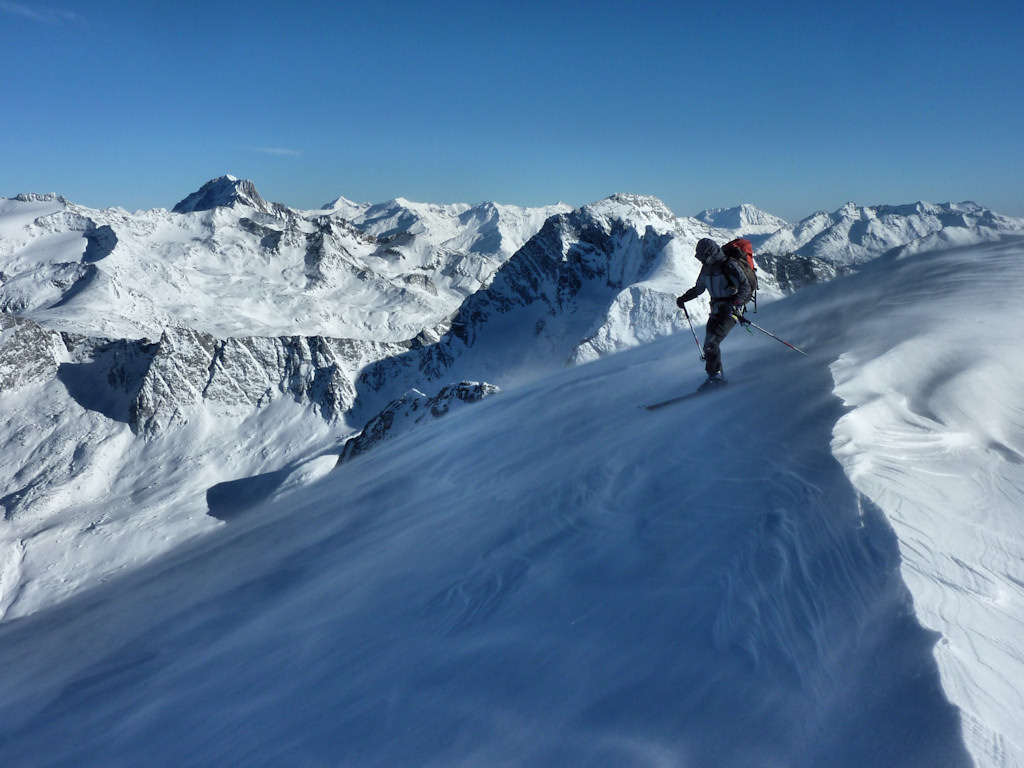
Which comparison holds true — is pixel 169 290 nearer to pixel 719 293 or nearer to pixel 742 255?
pixel 719 293

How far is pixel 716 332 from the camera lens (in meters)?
9.46

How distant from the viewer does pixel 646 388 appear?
9.93 metres

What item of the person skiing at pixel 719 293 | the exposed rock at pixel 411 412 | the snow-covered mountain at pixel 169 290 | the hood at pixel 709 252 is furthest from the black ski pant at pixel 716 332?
the snow-covered mountain at pixel 169 290

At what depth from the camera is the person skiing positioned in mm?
9320

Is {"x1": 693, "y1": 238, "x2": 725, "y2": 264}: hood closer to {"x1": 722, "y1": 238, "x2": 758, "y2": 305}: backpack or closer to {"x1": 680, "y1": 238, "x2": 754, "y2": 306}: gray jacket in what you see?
{"x1": 680, "y1": 238, "x2": 754, "y2": 306}: gray jacket

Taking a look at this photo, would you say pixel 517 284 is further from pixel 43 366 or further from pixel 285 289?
pixel 43 366

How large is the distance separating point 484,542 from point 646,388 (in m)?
5.40

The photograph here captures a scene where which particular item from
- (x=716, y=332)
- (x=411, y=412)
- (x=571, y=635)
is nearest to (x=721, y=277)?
(x=716, y=332)

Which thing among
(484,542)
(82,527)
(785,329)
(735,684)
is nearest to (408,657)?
(484,542)

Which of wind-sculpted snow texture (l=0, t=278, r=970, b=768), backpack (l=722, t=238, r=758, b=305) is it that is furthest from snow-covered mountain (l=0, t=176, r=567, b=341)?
wind-sculpted snow texture (l=0, t=278, r=970, b=768)

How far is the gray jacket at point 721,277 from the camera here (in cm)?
938

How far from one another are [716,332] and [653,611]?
22.5 feet

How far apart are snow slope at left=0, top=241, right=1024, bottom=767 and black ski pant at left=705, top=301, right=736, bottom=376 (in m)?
1.01

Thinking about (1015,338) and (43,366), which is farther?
(43,366)
